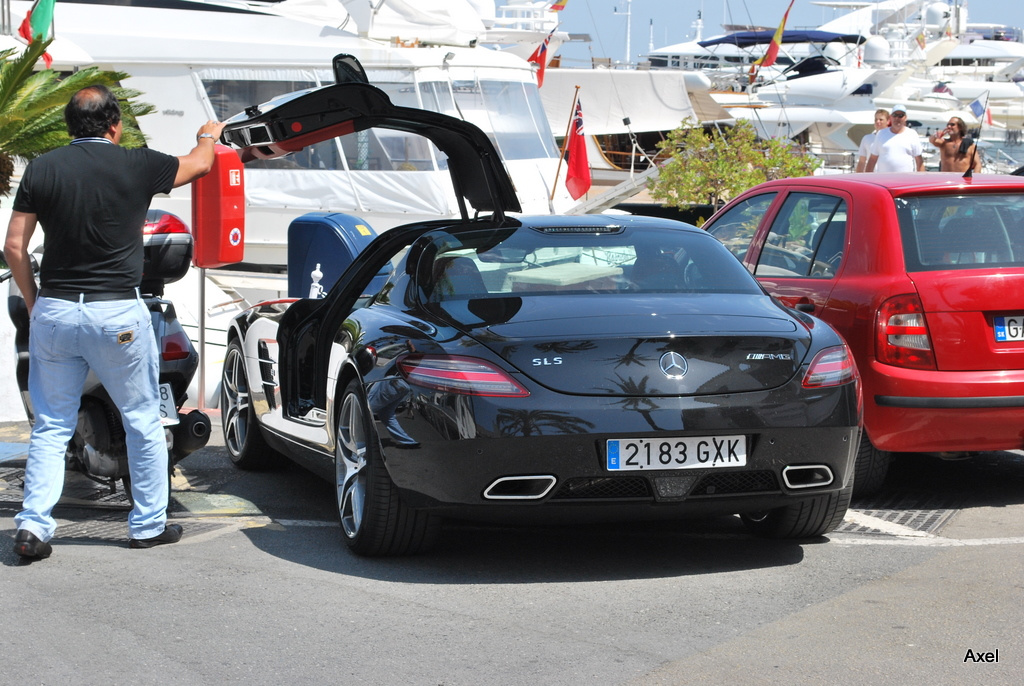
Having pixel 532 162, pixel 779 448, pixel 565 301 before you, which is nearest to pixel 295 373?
pixel 565 301

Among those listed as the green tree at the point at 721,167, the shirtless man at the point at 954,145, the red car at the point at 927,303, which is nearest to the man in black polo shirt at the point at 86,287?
the red car at the point at 927,303

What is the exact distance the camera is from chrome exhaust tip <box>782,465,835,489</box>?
15.9ft

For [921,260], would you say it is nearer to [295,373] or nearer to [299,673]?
[295,373]

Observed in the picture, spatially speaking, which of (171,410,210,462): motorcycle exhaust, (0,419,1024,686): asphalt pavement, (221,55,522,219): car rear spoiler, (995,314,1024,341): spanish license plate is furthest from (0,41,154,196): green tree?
(995,314,1024,341): spanish license plate

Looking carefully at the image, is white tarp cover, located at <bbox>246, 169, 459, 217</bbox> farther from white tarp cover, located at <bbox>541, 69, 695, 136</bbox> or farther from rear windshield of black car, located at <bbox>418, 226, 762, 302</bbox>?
white tarp cover, located at <bbox>541, 69, 695, 136</bbox>

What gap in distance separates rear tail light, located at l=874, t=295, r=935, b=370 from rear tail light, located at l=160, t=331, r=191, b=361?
3.15 meters

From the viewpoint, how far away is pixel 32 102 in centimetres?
1013

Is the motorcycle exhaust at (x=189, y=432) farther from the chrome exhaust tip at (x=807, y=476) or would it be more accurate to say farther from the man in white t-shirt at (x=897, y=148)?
the man in white t-shirt at (x=897, y=148)

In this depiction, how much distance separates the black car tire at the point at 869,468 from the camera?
244 inches

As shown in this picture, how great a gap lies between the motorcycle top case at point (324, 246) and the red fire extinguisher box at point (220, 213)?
1.56 feet

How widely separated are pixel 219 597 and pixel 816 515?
234 cm

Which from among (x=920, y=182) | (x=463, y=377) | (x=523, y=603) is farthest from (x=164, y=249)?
(x=920, y=182)

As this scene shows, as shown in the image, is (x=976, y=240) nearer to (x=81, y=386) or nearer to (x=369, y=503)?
(x=369, y=503)

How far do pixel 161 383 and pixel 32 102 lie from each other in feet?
16.6
